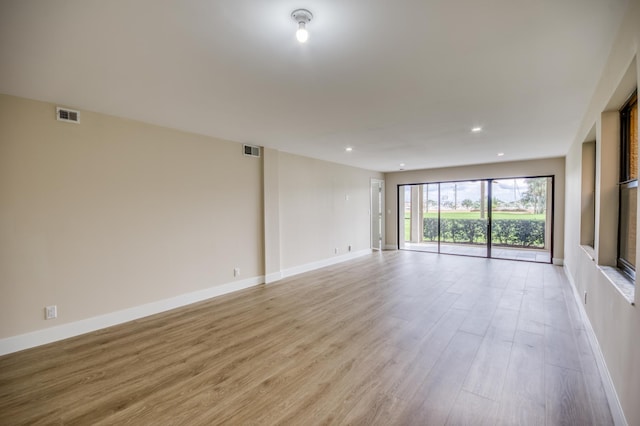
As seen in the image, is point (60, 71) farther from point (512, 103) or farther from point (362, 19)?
point (512, 103)

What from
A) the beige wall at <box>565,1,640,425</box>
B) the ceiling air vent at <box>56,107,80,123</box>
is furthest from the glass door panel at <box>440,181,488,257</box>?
the ceiling air vent at <box>56,107,80,123</box>

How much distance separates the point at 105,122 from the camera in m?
3.43

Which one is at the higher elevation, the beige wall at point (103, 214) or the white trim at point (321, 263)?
the beige wall at point (103, 214)

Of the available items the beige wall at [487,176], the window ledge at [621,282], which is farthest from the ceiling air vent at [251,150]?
the beige wall at [487,176]

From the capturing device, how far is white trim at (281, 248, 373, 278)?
5906 millimetres

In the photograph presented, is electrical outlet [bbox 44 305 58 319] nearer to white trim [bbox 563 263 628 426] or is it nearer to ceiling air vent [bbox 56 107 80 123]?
ceiling air vent [bbox 56 107 80 123]

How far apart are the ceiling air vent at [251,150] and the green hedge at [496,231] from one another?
665 centimetres

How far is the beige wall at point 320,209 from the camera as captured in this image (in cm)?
587

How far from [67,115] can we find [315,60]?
2.95m

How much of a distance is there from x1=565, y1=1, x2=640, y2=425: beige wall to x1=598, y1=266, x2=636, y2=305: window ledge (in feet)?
0.11

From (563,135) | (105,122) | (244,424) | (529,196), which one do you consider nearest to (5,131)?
(105,122)

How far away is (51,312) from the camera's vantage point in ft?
9.97

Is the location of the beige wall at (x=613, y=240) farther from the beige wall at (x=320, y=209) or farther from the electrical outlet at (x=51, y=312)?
the electrical outlet at (x=51, y=312)

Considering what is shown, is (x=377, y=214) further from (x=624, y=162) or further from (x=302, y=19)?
(x=302, y=19)
